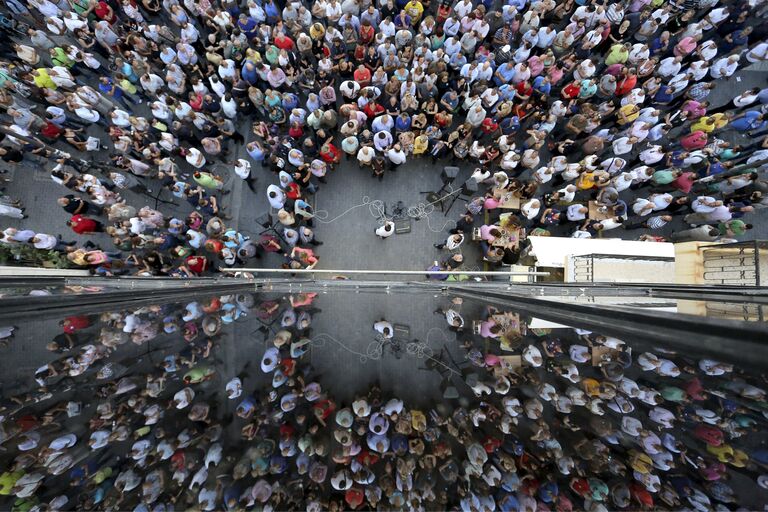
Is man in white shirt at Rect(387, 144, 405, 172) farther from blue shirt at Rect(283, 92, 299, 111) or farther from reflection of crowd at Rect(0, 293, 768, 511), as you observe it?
reflection of crowd at Rect(0, 293, 768, 511)

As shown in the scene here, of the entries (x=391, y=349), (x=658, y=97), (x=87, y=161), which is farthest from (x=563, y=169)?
(x=87, y=161)

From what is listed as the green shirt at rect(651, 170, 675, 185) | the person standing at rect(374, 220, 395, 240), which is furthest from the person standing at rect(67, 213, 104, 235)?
the green shirt at rect(651, 170, 675, 185)

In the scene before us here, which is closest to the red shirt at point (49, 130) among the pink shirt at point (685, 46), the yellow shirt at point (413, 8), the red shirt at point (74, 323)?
the red shirt at point (74, 323)

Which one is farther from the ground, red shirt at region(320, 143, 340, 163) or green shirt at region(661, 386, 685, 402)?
red shirt at region(320, 143, 340, 163)

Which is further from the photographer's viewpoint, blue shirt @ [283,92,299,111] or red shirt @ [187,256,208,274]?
red shirt @ [187,256,208,274]

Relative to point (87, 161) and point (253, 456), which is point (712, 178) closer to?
point (253, 456)

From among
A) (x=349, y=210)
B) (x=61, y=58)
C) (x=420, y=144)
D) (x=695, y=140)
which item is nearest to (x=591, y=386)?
(x=420, y=144)
